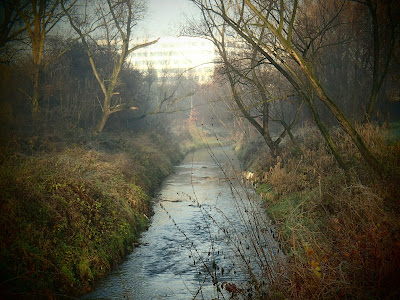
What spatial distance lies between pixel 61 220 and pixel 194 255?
10.7 feet

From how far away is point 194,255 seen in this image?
9.35 m

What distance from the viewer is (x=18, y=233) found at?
23.6 ft

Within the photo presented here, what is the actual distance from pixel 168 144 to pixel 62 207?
71.6 ft

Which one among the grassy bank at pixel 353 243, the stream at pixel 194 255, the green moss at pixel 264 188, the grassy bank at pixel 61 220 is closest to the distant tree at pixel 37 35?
the grassy bank at pixel 61 220

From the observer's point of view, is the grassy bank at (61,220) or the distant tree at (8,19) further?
the distant tree at (8,19)

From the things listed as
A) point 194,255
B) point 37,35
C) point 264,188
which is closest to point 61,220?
point 194,255

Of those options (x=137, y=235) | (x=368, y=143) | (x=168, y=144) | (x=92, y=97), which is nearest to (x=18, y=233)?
(x=137, y=235)

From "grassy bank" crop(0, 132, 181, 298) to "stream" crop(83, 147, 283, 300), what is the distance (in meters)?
0.55

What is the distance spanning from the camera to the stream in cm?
681

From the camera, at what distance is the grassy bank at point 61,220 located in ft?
22.3

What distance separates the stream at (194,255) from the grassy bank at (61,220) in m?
0.55

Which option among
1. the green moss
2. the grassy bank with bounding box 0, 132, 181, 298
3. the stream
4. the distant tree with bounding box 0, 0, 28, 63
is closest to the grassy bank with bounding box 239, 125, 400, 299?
the stream

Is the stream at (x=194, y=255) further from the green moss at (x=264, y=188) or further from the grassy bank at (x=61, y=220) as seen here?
the green moss at (x=264, y=188)

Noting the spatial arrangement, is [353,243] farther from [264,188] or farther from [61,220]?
[264,188]
